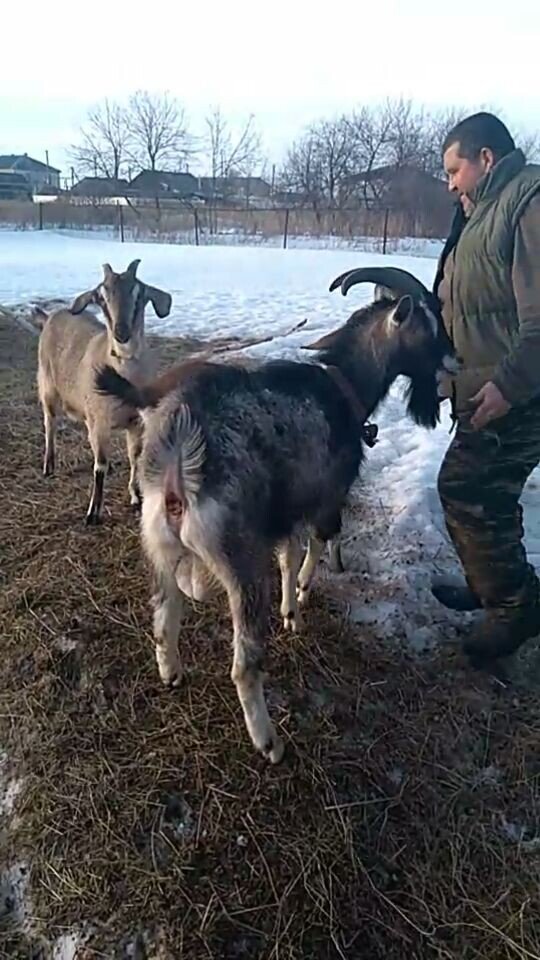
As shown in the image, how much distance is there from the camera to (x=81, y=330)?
5156 mm

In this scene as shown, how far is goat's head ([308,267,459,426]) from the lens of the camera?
338 centimetres

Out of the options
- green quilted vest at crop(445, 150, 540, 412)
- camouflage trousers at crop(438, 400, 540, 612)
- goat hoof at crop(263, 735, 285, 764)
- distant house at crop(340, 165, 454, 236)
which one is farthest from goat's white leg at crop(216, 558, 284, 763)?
distant house at crop(340, 165, 454, 236)

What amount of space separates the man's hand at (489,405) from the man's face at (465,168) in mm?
748

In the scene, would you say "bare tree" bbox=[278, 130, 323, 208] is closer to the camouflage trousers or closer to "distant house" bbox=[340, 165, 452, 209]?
"distant house" bbox=[340, 165, 452, 209]

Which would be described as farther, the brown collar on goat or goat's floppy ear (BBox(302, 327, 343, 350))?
goat's floppy ear (BBox(302, 327, 343, 350))

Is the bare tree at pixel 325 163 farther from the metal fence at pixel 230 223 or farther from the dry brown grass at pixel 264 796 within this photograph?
the dry brown grass at pixel 264 796

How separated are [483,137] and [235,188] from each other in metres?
51.8

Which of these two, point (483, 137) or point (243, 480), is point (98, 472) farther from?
point (483, 137)

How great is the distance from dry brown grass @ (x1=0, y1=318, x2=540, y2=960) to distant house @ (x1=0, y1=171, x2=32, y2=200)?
41.5 metres

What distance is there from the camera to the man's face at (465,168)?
274 cm

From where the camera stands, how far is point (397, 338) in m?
3.48

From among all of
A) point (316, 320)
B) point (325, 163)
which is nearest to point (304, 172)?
point (325, 163)

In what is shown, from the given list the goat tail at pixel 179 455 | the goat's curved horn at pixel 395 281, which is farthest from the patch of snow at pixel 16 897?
the goat's curved horn at pixel 395 281

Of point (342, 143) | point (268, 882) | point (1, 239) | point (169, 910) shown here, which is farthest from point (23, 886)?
point (342, 143)
